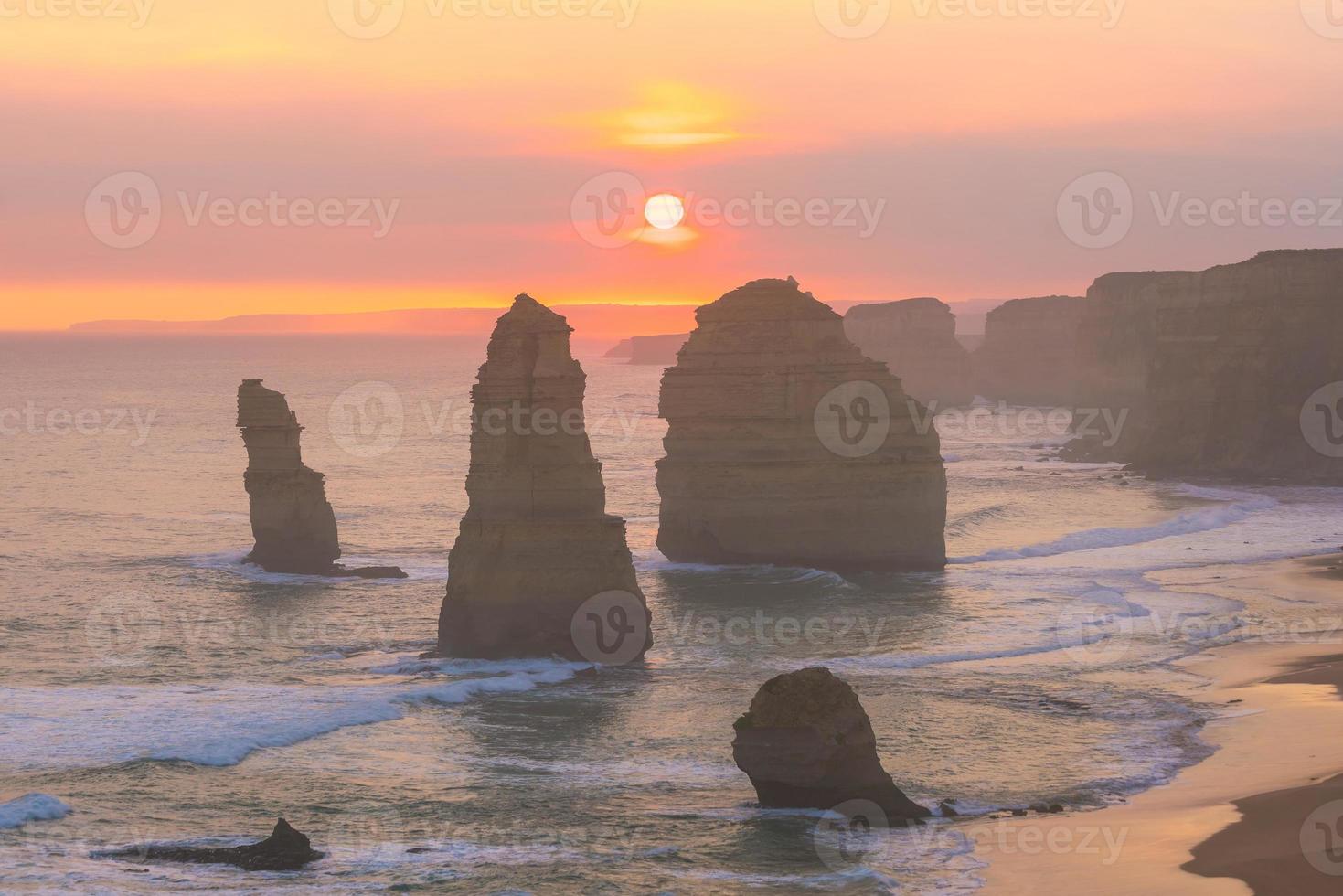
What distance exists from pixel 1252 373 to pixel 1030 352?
9062 centimetres

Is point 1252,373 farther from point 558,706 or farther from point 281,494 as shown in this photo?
point 558,706

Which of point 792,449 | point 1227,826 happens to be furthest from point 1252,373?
point 1227,826

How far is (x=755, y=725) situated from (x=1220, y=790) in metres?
7.46

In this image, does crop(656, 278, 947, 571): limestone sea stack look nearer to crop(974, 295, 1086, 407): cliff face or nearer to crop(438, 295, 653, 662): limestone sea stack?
crop(438, 295, 653, 662): limestone sea stack

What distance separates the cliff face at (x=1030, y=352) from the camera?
171000 millimetres

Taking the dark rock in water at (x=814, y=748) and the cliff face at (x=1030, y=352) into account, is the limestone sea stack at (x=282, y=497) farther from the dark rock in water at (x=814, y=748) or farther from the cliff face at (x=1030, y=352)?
the cliff face at (x=1030, y=352)

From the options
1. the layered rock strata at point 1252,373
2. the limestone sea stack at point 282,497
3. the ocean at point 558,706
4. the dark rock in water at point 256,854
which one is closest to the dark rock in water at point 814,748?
the ocean at point 558,706

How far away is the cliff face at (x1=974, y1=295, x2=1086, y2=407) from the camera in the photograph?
171 metres

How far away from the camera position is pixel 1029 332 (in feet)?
573

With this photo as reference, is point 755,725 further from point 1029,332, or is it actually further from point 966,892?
point 1029,332

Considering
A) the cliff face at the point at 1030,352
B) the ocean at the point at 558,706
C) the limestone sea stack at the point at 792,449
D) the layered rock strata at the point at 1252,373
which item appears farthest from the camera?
the cliff face at the point at 1030,352

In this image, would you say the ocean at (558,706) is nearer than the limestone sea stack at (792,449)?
Yes

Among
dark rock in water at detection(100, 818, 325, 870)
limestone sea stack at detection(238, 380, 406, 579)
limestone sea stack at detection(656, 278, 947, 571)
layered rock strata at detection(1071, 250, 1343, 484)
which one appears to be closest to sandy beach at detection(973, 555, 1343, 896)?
dark rock in water at detection(100, 818, 325, 870)

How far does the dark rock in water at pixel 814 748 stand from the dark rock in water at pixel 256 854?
6469 millimetres
